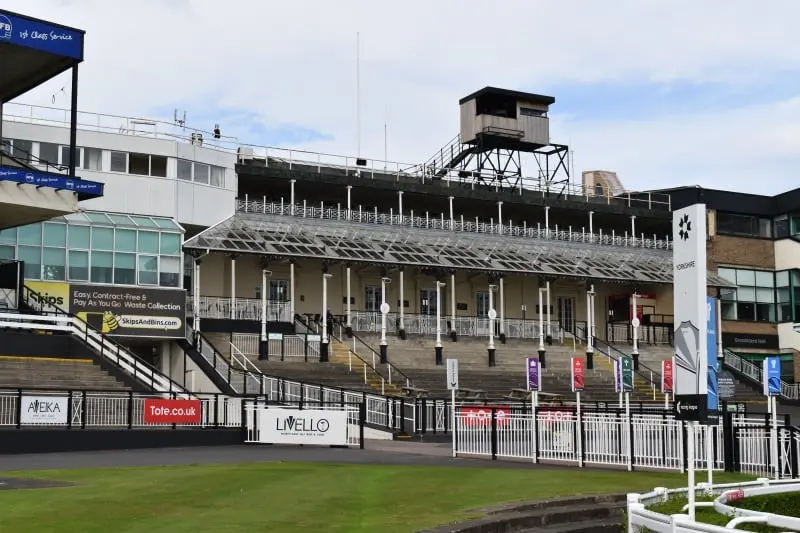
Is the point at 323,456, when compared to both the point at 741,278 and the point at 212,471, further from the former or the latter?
the point at 741,278

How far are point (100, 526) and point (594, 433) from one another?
12.9m

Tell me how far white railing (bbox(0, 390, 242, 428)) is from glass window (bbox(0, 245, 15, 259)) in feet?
46.3

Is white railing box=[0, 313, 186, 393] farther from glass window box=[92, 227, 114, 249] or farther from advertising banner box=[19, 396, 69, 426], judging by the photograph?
advertising banner box=[19, 396, 69, 426]

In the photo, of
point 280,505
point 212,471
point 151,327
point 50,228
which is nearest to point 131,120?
point 50,228

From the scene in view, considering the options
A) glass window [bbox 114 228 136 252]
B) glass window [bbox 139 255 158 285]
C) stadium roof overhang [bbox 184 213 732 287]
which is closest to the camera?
glass window [bbox 114 228 136 252]

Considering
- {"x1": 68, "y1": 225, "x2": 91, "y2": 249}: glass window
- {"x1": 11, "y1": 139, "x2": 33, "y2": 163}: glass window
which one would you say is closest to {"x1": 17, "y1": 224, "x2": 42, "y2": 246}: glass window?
{"x1": 68, "y1": 225, "x2": 91, "y2": 249}: glass window

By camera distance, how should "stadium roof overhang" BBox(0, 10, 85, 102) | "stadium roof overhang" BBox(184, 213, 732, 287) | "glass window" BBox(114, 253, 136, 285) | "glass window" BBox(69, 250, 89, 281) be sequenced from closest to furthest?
1. "stadium roof overhang" BBox(0, 10, 85, 102)
2. "glass window" BBox(69, 250, 89, 281)
3. "glass window" BBox(114, 253, 136, 285)
4. "stadium roof overhang" BBox(184, 213, 732, 287)

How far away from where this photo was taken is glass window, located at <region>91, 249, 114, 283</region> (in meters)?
42.3

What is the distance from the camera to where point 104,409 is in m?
28.0

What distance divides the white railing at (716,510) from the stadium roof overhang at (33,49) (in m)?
27.4

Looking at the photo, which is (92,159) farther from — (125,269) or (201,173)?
(125,269)

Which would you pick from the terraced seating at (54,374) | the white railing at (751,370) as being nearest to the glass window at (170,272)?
→ the terraced seating at (54,374)

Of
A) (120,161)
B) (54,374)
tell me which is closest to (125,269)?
(120,161)

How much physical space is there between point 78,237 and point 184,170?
5730 mm
